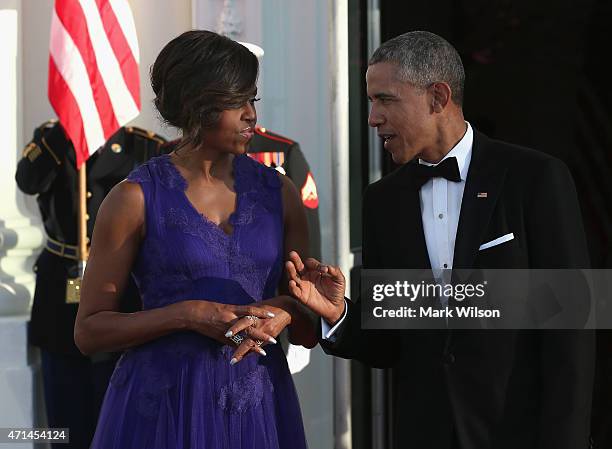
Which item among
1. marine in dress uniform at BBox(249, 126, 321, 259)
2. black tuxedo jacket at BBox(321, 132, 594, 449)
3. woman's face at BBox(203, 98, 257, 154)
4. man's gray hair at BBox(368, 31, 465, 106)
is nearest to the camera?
black tuxedo jacket at BBox(321, 132, 594, 449)

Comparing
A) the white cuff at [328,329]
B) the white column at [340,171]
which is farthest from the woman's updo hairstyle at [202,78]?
the white column at [340,171]

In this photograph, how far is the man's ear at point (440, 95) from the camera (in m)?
2.69

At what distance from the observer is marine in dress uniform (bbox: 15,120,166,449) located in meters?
4.75

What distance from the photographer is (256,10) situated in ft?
17.2

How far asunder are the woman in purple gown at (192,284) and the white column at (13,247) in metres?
2.52

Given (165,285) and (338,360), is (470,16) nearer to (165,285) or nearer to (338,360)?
(338,360)

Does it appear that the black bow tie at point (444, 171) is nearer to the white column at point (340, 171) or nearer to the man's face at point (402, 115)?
the man's face at point (402, 115)

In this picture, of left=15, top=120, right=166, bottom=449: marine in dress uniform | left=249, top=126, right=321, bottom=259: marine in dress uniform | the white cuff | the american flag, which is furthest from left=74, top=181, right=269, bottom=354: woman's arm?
the american flag

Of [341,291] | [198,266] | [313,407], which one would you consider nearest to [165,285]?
[198,266]

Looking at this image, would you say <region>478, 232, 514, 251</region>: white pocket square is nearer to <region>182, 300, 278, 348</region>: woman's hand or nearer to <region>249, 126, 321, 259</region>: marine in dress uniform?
<region>182, 300, 278, 348</region>: woman's hand

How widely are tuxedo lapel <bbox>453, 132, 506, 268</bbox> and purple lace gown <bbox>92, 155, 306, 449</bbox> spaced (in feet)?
1.61

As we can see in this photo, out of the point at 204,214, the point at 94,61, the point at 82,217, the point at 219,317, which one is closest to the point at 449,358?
the point at 219,317

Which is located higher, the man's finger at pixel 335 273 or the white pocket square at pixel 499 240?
the white pocket square at pixel 499 240

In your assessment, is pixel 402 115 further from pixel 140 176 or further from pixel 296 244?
pixel 140 176
